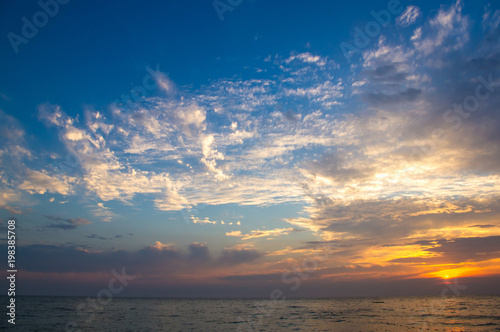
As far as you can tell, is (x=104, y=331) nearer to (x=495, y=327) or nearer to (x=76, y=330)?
(x=76, y=330)

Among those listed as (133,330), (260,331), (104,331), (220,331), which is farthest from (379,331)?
(104,331)

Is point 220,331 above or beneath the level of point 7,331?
beneath

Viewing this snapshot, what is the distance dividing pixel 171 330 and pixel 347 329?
29.1 meters

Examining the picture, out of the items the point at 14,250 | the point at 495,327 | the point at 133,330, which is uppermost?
the point at 14,250

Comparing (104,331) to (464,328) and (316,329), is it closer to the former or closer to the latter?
(316,329)

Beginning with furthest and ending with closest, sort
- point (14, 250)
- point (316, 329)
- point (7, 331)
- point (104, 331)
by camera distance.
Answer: point (316, 329), point (104, 331), point (7, 331), point (14, 250)

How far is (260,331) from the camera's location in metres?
42.6

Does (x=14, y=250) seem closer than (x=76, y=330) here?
Yes

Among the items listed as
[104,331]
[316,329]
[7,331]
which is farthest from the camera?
[316,329]

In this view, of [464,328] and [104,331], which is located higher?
[104,331]

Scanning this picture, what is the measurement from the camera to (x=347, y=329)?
44094mm

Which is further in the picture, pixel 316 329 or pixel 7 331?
pixel 316 329

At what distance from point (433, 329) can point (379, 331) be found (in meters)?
9.01

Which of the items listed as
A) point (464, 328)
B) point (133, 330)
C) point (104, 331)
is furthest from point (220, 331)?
point (464, 328)
